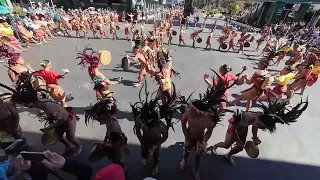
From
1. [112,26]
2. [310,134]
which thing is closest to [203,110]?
[310,134]

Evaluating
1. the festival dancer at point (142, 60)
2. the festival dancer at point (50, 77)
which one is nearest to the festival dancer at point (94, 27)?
the festival dancer at point (142, 60)

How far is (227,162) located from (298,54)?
5.89 metres

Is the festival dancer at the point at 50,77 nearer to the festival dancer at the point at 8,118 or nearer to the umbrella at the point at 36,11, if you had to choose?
the festival dancer at the point at 8,118

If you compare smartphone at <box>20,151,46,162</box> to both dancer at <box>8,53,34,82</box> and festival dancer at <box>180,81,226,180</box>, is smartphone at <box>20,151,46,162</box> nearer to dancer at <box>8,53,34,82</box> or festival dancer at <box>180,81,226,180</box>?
festival dancer at <box>180,81,226,180</box>

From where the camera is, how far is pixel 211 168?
3.93 meters

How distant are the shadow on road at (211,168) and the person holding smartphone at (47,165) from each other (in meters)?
1.29

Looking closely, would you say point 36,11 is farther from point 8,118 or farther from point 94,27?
point 8,118

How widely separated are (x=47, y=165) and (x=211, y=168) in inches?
118

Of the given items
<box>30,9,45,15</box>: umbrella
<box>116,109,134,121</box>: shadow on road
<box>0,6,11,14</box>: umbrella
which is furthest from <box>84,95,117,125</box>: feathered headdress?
<box>30,9,45,15</box>: umbrella

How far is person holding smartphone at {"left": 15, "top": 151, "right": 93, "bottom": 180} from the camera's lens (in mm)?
1947

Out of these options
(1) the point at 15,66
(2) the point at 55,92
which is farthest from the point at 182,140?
(1) the point at 15,66

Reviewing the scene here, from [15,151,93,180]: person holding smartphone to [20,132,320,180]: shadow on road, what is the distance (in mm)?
1291

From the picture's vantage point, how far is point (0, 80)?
7242mm

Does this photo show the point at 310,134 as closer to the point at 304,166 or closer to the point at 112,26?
the point at 304,166
